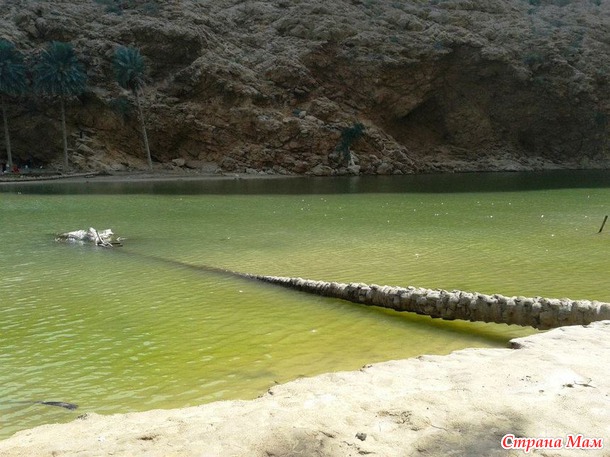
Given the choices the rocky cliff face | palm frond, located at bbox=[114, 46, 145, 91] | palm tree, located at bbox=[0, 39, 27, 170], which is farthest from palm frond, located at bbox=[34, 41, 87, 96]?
the rocky cliff face

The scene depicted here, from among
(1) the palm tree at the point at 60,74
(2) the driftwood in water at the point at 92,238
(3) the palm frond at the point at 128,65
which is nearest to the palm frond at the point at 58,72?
(1) the palm tree at the point at 60,74

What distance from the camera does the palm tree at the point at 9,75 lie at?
49.6 meters

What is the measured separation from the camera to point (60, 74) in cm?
5016

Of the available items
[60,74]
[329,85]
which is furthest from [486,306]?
[329,85]

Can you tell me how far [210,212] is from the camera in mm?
23375

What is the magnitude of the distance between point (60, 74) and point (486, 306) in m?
52.5

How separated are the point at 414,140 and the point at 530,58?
673 inches

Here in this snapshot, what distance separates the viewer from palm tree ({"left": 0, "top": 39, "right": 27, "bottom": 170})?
49594 millimetres

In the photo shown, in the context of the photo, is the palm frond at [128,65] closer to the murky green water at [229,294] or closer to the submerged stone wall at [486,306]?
the murky green water at [229,294]

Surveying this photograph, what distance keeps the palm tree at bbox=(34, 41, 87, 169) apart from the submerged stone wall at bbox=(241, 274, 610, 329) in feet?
163

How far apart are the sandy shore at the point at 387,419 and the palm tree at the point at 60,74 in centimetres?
5249

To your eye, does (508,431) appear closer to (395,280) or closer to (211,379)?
(211,379)

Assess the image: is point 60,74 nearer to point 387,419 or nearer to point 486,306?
point 486,306

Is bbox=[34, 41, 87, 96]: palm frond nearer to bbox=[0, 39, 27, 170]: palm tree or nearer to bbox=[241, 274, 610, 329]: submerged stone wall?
bbox=[0, 39, 27, 170]: palm tree
